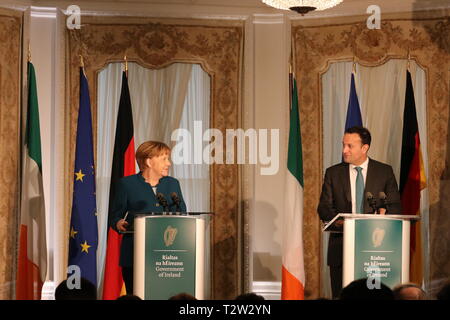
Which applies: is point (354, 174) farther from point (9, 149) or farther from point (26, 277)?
point (9, 149)

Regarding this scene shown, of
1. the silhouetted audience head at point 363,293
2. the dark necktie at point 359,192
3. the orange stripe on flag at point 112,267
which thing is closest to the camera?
the silhouetted audience head at point 363,293

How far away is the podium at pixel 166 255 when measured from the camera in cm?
661

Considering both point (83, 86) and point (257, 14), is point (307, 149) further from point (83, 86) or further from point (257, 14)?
point (83, 86)

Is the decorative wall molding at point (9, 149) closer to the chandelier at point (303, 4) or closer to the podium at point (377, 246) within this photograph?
the chandelier at point (303, 4)

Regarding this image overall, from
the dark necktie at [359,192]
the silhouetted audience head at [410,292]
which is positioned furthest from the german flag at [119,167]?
the silhouetted audience head at [410,292]

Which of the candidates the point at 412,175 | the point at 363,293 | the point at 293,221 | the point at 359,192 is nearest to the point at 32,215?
the point at 293,221

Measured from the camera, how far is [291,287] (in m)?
7.99

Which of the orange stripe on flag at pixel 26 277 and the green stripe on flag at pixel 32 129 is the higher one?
the green stripe on flag at pixel 32 129

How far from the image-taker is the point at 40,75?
9203 millimetres

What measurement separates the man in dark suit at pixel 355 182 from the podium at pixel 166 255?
1.35 m

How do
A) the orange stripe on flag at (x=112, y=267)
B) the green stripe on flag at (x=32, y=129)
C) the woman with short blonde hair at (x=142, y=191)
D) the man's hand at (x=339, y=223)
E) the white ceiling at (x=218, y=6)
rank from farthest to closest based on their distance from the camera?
the white ceiling at (x=218, y=6)
the green stripe on flag at (x=32, y=129)
the orange stripe on flag at (x=112, y=267)
the woman with short blonde hair at (x=142, y=191)
the man's hand at (x=339, y=223)

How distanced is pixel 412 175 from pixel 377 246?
73.8 inches

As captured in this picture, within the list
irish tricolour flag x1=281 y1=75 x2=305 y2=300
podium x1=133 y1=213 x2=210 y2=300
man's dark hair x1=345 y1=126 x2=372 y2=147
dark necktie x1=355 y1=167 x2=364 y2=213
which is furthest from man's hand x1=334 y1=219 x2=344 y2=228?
podium x1=133 y1=213 x2=210 y2=300

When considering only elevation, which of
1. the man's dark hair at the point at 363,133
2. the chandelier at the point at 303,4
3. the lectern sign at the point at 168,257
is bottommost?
the lectern sign at the point at 168,257
